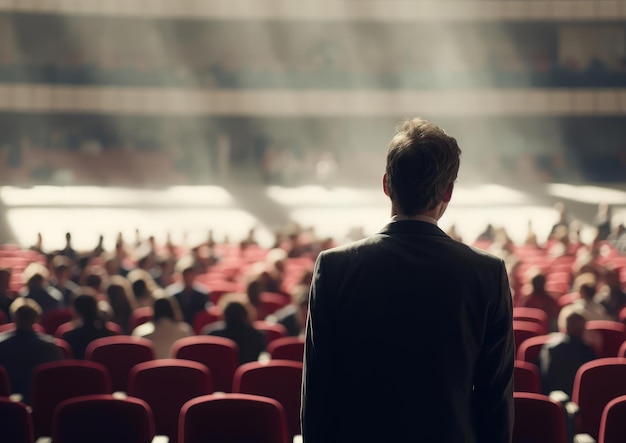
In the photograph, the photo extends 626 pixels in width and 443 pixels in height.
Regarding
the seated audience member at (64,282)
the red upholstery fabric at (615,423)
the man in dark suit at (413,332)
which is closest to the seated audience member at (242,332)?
the red upholstery fabric at (615,423)

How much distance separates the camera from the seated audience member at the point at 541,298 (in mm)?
8141

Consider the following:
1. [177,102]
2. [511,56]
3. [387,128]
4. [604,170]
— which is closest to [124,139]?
[177,102]

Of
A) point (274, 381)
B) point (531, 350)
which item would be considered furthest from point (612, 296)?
point (274, 381)

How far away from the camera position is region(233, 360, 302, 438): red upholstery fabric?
15.3 feet

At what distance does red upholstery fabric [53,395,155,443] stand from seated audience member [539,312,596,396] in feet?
9.95

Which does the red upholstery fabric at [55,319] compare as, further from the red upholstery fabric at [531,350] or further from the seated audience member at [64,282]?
the red upholstery fabric at [531,350]

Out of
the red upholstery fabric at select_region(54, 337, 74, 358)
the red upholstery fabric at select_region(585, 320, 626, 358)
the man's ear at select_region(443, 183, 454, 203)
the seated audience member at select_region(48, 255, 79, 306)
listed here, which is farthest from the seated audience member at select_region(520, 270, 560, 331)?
the man's ear at select_region(443, 183, 454, 203)

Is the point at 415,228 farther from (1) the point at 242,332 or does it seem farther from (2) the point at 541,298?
(2) the point at 541,298

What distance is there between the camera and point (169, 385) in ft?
15.1

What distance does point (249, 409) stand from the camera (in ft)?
11.9

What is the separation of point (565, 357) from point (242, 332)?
8.02ft

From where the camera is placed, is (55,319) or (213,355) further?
(55,319)

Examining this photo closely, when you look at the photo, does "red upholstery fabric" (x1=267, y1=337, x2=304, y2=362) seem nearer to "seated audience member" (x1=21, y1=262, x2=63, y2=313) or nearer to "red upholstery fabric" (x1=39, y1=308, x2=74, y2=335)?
"red upholstery fabric" (x1=39, y1=308, x2=74, y2=335)

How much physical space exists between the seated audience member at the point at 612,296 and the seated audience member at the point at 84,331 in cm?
519
